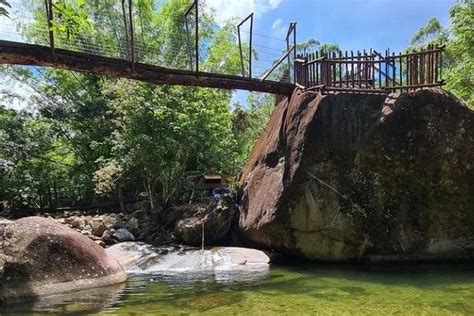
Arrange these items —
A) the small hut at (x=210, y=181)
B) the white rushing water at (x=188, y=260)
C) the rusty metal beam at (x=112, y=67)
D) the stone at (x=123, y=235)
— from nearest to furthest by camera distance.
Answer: the rusty metal beam at (x=112, y=67) → the white rushing water at (x=188, y=260) → the stone at (x=123, y=235) → the small hut at (x=210, y=181)

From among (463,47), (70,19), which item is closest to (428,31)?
(463,47)

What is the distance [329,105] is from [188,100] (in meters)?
4.81

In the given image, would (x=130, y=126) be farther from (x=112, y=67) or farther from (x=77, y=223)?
(x=112, y=67)

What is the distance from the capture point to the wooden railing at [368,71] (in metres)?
10.7

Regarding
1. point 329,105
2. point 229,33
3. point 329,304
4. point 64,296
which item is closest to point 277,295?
point 329,304

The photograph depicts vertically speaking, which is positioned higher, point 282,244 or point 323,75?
point 323,75

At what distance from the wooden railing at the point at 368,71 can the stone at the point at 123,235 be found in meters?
6.46

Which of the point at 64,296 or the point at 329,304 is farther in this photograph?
the point at 64,296

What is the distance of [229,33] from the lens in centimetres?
2630

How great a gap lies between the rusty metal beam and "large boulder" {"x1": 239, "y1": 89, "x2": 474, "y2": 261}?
2.28 metres

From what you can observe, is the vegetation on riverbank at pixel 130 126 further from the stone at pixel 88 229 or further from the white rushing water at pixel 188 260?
the white rushing water at pixel 188 260

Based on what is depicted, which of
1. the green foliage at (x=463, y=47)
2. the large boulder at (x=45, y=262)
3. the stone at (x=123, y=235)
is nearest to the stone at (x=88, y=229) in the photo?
the stone at (x=123, y=235)

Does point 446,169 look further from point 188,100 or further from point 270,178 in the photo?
point 188,100

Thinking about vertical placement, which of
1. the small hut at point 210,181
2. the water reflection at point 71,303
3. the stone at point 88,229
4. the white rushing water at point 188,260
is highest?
the small hut at point 210,181
